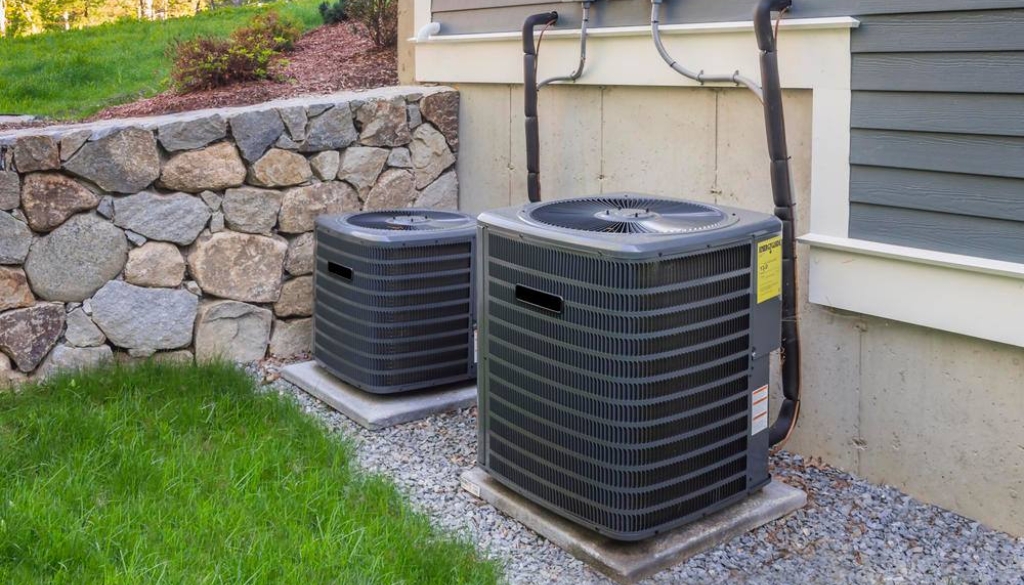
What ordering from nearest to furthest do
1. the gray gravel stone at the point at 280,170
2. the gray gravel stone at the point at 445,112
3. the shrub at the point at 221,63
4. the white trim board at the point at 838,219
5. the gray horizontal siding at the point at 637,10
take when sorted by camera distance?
the white trim board at the point at 838,219
the gray horizontal siding at the point at 637,10
the gray gravel stone at the point at 280,170
the gray gravel stone at the point at 445,112
the shrub at the point at 221,63

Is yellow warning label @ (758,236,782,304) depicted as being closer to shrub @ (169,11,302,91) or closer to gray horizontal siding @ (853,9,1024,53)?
gray horizontal siding @ (853,9,1024,53)

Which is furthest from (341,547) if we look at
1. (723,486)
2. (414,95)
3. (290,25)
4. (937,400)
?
(290,25)

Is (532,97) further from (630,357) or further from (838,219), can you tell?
(630,357)

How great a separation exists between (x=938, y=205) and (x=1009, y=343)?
467 millimetres

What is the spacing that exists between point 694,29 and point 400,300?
1581 millimetres

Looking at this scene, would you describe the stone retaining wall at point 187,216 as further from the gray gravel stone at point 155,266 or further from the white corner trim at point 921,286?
the white corner trim at point 921,286

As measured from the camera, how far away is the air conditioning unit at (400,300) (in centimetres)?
395

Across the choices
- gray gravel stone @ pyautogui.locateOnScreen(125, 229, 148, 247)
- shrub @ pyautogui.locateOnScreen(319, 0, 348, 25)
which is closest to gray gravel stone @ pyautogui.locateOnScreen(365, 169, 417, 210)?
gray gravel stone @ pyautogui.locateOnScreen(125, 229, 148, 247)

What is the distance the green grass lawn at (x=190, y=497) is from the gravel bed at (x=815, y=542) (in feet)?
0.55

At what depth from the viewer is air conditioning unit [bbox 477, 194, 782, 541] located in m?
2.63

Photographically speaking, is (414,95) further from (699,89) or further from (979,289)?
(979,289)

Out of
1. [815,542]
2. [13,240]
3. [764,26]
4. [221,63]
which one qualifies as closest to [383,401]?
[13,240]

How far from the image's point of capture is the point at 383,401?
13.3 ft

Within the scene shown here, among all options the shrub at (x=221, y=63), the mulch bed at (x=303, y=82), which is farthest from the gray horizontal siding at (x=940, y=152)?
the shrub at (x=221, y=63)
